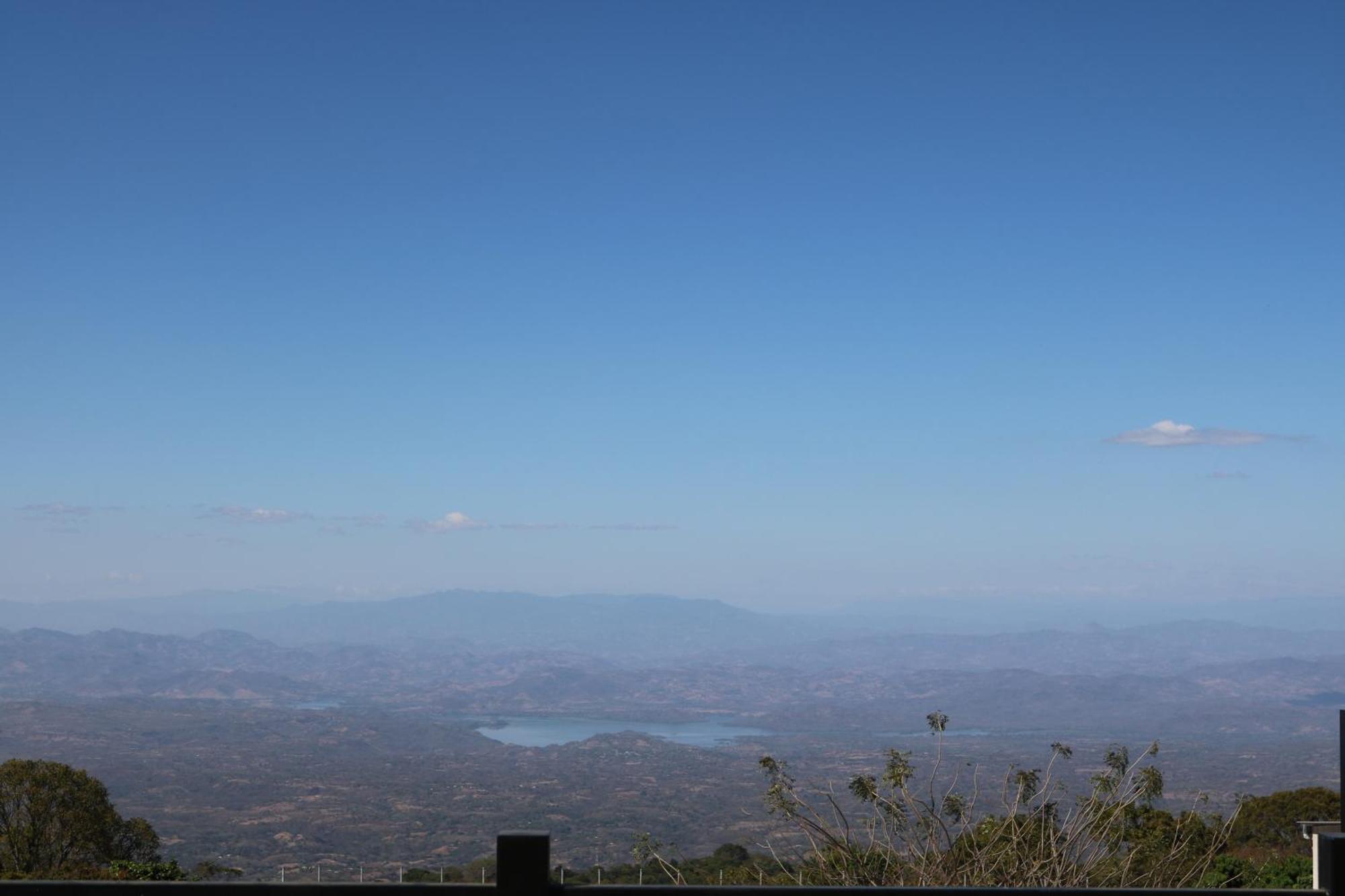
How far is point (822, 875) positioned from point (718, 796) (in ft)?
120

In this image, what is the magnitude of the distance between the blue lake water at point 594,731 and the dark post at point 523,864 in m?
76.7

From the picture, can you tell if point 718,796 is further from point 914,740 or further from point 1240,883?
point 914,740

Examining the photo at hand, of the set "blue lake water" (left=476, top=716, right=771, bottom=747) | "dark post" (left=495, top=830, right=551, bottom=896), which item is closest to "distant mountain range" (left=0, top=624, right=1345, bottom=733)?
"blue lake water" (left=476, top=716, right=771, bottom=747)

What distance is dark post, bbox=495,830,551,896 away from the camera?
333 centimetres

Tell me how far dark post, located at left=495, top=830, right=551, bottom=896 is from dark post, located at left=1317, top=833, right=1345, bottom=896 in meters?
2.26

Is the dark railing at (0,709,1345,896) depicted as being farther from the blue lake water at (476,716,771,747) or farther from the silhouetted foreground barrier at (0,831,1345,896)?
the blue lake water at (476,716,771,747)

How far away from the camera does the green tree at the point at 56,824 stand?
18.9 meters

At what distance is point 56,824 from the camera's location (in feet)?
63.4

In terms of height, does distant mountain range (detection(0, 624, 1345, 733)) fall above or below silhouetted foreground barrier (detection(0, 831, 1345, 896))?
below

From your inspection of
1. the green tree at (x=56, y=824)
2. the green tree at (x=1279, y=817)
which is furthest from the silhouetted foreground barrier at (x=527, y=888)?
the green tree at (x=56, y=824)

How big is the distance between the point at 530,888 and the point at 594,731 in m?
104

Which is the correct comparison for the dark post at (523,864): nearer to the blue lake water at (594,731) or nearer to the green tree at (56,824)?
the green tree at (56,824)

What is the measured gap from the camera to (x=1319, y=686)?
361ft

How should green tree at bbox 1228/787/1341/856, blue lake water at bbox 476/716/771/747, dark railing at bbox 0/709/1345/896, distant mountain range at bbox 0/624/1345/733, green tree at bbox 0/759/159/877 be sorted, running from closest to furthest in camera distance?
dark railing at bbox 0/709/1345/896 < green tree at bbox 1228/787/1341/856 < green tree at bbox 0/759/159/877 < blue lake water at bbox 476/716/771/747 < distant mountain range at bbox 0/624/1345/733
